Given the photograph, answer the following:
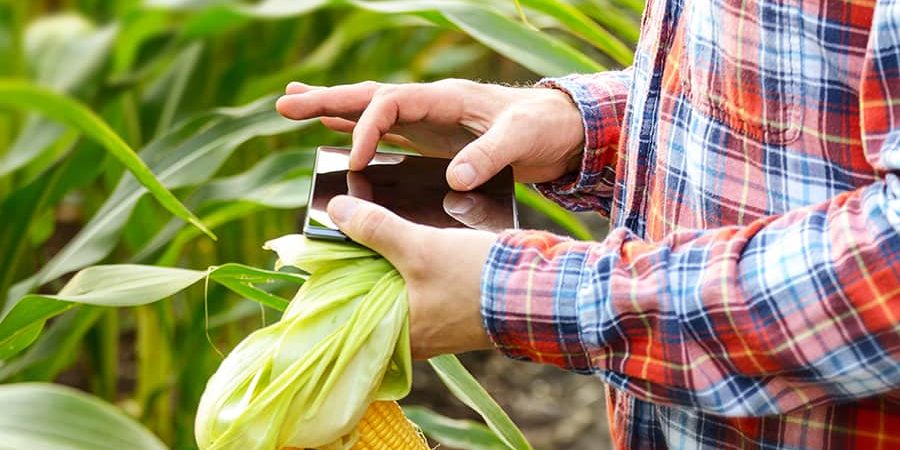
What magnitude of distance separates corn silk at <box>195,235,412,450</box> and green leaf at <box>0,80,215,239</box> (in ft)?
0.83

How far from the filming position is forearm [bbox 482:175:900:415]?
0.52m

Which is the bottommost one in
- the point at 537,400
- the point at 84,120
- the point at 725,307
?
the point at 537,400

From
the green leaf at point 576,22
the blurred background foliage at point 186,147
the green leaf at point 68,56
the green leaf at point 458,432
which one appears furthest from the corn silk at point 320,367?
the green leaf at point 68,56

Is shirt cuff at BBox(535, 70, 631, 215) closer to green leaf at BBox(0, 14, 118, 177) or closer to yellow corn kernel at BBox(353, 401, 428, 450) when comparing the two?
yellow corn kernel at BBox(353, 401, 428, 450)

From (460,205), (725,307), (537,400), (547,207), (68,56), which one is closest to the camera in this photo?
(725,307)

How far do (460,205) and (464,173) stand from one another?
0.02 meters

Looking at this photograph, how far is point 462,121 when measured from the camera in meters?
0.75

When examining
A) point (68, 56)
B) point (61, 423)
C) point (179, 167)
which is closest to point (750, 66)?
point (61, 423)

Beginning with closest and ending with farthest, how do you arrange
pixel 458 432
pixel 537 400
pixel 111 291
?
1. pixel 111 291
2. pixel 458 432
3. pixel 537 400

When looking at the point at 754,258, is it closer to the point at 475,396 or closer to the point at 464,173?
the point at 464,173

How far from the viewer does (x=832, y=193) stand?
1.95 feet

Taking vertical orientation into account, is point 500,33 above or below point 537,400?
above

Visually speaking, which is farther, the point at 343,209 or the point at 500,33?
the point at 500,33

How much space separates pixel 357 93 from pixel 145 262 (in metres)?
0.41
